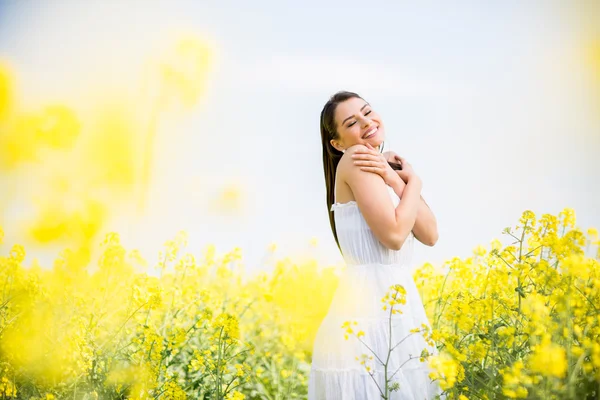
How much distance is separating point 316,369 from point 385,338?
0.28 metres

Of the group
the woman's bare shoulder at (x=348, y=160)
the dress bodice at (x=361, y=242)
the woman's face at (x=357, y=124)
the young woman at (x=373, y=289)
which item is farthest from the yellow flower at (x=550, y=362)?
the woman's face at (x=357, y=124)

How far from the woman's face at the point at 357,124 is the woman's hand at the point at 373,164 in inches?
5.4

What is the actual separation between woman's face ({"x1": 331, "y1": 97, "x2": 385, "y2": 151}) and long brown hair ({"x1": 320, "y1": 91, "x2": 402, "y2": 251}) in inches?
1.2

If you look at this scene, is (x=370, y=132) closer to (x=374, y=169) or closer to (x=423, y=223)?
(x=374, y=169)

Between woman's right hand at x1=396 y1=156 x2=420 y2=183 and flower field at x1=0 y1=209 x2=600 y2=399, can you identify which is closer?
flower field at x1=0 y1=209 x2=600 y2=399

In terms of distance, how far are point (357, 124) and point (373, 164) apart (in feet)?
0.86

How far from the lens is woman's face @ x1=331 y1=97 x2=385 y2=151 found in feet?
7.17

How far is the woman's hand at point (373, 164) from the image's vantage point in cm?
199

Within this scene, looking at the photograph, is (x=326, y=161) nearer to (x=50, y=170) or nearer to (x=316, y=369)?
(x=316, y=369)

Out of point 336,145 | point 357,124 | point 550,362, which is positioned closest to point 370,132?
point 357,124

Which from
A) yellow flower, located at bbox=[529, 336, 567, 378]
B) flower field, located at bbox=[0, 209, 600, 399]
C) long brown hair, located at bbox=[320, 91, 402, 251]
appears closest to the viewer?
yellow flower, located at bbox=[529, 336, 567, 378]

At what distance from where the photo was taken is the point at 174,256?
3.17 m

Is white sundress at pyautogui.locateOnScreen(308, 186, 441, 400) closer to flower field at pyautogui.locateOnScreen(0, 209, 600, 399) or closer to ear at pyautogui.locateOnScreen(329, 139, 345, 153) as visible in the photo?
flower field at pyautogui.locateOnScreen(0, 209, 600, 399)

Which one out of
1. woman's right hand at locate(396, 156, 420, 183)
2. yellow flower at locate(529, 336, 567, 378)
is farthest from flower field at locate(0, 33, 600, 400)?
woman's right hand at locate(396, 156, 420, 183)
